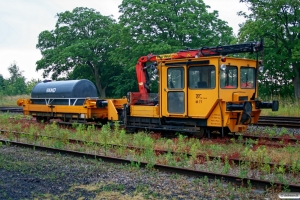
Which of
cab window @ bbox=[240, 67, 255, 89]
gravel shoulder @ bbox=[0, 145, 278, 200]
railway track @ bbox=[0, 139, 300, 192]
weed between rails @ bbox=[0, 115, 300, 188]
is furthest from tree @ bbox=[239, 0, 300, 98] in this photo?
gravel shoulder @ bbox=[0, 145, 278, 200]

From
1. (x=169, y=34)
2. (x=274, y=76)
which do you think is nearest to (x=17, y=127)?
(x=274, y=76)

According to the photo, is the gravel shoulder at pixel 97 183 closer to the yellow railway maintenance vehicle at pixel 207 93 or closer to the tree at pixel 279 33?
the yellow railway maintenance vehicle at pixel 207 93

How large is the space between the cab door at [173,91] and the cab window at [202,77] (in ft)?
0.89

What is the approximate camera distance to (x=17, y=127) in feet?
50.1

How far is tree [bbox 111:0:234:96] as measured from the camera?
3412cm

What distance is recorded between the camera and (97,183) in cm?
732

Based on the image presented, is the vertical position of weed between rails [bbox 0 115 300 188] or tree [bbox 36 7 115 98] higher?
tree [bbox 36 7 115 98]

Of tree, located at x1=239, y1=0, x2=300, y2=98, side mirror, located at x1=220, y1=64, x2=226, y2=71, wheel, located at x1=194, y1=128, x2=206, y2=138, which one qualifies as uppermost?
tree, located at x1=239, y1=0, x2=300, y2=98

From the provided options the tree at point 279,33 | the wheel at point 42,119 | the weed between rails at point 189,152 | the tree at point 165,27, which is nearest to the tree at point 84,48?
the tree at point 165,27

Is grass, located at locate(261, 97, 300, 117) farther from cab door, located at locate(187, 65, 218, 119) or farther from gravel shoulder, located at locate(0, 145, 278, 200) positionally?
gravel shoulder, located at locate(0, 145, 278, 200)

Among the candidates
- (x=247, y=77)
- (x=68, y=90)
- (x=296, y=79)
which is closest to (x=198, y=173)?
(x=247, y=77)

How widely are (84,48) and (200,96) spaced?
32.7m

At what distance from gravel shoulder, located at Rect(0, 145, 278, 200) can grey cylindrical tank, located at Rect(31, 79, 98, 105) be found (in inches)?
291

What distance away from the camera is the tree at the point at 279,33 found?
26.6 meters
